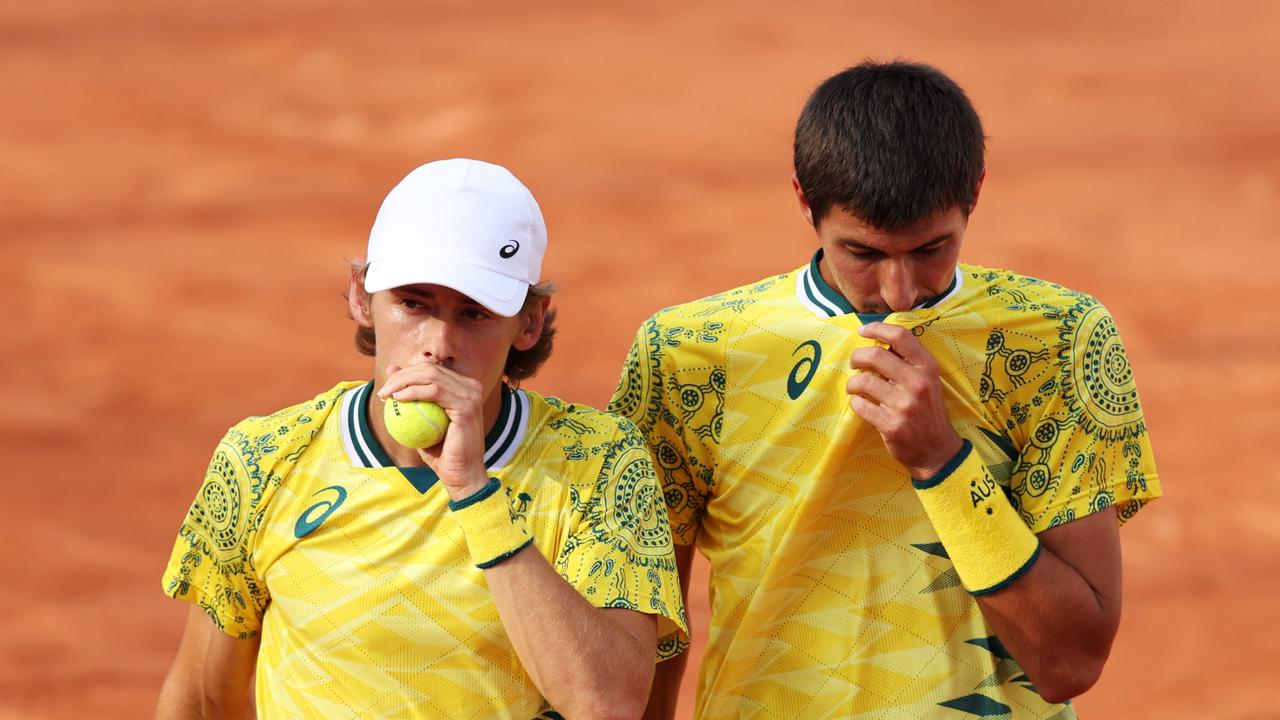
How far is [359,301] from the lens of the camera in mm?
4250

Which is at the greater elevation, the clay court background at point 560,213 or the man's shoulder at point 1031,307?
the clay court background at point 560,213

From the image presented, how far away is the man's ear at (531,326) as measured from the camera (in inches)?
164

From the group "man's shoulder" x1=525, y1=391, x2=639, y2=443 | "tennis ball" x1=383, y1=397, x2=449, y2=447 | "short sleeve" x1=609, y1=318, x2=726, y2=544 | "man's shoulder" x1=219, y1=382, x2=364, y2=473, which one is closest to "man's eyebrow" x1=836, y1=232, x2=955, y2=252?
"short sleeve" x1=609, y1=318, x2=726, y2=544

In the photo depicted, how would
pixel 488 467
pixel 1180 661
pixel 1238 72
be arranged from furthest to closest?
pixel 1238 72 < pixel 1180 661 < pixel 488 467

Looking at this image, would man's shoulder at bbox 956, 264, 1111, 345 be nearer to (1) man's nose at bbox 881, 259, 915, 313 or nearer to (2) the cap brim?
(1) man's nose at bbox 881, 259, 915, 313

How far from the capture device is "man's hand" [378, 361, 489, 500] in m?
3.72

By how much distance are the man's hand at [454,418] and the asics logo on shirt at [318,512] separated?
0.30 m

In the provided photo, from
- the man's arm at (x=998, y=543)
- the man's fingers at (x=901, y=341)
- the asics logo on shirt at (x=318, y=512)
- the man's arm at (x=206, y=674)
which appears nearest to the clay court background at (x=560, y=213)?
the man's arm at (x=206, y=674)

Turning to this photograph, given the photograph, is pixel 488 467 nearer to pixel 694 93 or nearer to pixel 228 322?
pixel 228 322

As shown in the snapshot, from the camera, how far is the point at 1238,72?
14414 mm

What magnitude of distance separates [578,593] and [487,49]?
36.1 feet

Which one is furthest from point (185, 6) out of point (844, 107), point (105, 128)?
point (844, 107)

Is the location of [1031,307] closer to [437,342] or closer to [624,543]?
[624,543]

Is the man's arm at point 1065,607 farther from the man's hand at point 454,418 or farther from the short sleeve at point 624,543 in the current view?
the man's hand at point 454,418
